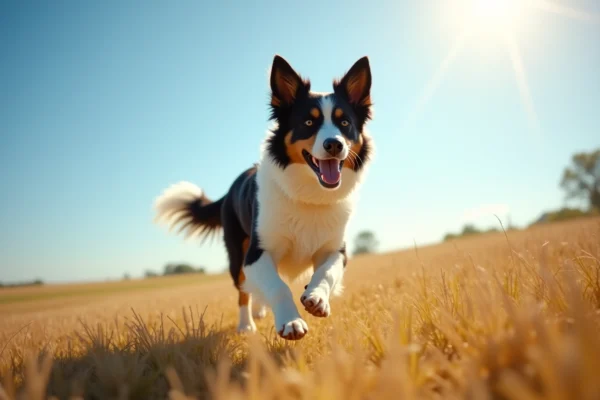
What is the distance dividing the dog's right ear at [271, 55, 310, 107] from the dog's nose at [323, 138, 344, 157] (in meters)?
1.06

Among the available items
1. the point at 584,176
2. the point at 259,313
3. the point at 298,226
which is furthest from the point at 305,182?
the point at 584,176

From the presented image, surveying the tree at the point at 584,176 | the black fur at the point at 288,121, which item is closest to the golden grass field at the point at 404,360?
the black fur at the point at 288,121

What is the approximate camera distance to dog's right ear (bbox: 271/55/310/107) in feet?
13.7

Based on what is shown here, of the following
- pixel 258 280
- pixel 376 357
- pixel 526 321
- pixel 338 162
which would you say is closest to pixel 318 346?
pixel 376 357

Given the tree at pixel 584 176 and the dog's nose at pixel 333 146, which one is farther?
the tree at pixel 584 176

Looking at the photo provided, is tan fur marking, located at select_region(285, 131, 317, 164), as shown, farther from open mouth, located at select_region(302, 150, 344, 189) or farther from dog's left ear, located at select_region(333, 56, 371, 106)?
dog's left ear, located at select_region(333, 56, 371, 106)

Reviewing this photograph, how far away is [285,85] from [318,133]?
0.96 meters

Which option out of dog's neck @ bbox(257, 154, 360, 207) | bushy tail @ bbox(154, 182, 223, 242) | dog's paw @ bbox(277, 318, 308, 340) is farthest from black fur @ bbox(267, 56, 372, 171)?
bushy tail @ bbox(154, 182, 223, 242)

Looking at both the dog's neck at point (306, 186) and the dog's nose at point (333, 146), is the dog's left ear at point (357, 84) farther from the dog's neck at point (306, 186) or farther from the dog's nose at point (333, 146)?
the dog's nose at point (333, 146)

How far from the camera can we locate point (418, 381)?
129cm

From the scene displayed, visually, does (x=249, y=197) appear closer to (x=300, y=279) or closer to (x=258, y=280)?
(x=300, y=279)

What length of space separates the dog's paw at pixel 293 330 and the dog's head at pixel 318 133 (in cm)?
155

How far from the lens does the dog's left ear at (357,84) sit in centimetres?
435

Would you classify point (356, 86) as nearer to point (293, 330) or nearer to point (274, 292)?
point (274, 292)
